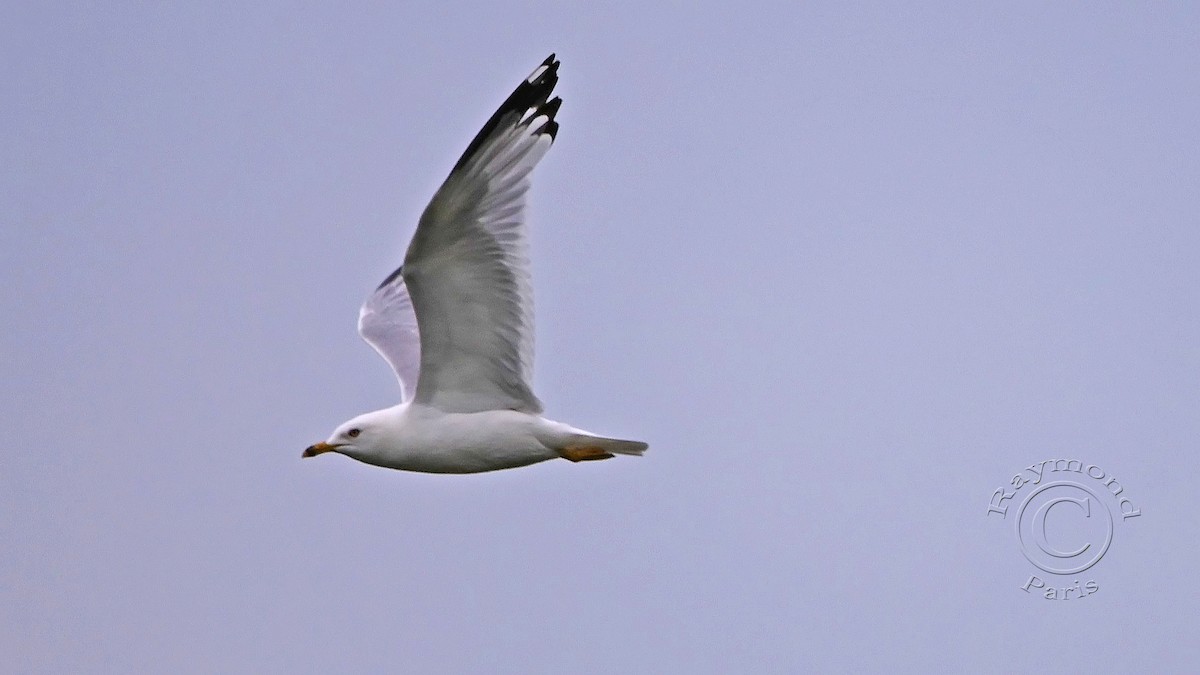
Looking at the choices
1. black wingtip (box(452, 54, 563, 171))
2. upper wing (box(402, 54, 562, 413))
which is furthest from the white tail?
black wingtip (box(452, 54, 563, 171))

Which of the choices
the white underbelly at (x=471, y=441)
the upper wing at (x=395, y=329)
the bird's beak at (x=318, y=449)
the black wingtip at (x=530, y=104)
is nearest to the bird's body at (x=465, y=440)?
the white underbelly at (x=471, y=441)

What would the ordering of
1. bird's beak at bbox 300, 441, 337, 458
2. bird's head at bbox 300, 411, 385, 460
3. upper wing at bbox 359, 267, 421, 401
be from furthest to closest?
upper wing at bbox 359, 267, 421, 401 < bird's beak at bbox 300, 441, 337, 458 < bird's head at bbox 300, 411, 385, 460

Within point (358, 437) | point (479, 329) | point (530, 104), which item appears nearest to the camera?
point (530, 104)

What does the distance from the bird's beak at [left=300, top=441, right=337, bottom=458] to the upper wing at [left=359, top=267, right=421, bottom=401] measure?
2.03 feet

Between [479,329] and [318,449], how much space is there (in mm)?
939

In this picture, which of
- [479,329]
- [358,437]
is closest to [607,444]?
[479,329]

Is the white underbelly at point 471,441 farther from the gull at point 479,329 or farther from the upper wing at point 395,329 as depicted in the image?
the upper wing at point 395,329

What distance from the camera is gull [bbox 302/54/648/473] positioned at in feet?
24.2

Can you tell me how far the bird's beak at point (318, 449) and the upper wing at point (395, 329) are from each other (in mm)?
617

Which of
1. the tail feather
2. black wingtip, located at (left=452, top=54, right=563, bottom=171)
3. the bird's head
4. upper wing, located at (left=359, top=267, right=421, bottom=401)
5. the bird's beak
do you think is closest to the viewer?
black wingtip, located at (left=452, top=54, right=563, bottom=171)

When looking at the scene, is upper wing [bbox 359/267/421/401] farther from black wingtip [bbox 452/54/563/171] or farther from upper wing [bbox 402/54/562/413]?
black wingtip [bbox 452/54/563/171]

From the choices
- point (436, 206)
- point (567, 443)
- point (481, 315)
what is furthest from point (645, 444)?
point (436, 206)

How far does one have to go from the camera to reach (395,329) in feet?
30.0

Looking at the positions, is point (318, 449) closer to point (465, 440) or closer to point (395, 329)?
point (465, 440)
